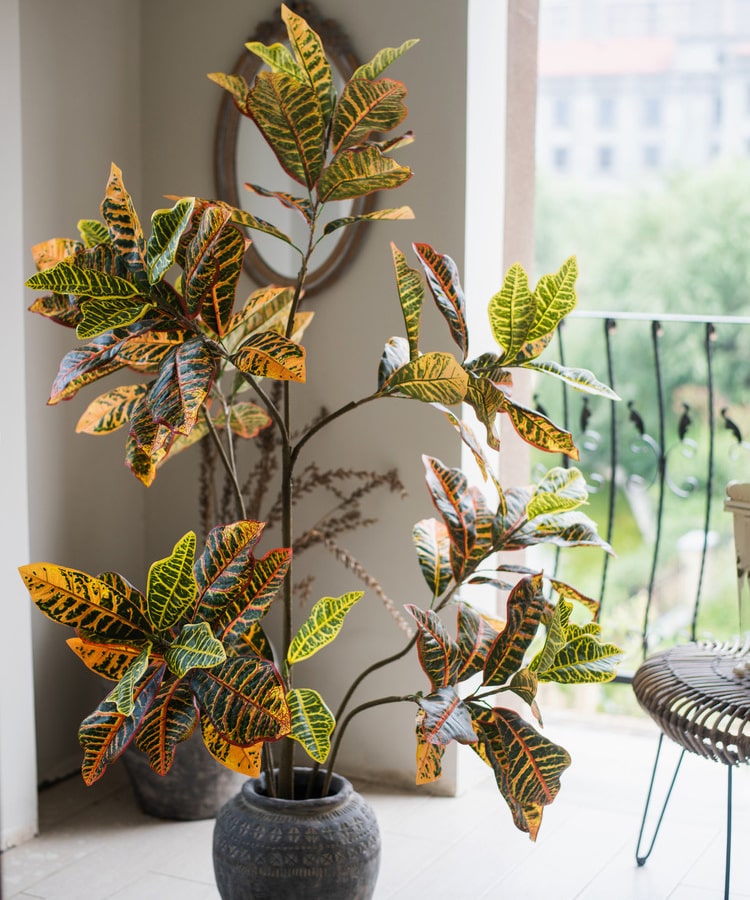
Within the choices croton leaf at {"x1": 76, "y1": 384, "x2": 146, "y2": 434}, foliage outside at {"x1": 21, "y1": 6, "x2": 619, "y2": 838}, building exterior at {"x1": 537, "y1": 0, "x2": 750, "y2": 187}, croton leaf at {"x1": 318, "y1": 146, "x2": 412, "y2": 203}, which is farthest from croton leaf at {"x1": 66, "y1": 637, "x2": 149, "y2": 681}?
building exterior at {"x1": 537, "y1": 0, "x2": 750, "y2": 187}

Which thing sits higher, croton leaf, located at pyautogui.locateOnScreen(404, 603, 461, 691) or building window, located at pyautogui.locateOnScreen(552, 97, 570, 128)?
building window, located at pyautogui.locateOnScreen(552, 97, 570, 128)

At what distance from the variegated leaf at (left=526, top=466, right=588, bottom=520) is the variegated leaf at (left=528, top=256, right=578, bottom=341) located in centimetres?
26

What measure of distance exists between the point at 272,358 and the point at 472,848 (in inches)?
54.0

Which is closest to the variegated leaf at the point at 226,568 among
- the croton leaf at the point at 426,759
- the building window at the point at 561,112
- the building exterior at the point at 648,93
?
the croton leaf at the point at 426,759

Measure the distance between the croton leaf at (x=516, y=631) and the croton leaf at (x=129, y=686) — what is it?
53cm

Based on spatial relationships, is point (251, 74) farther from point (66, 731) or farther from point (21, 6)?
point (66, 731)

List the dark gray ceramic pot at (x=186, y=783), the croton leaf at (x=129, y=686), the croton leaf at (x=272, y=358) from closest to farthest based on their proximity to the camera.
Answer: the croton leaf at (x=129, y=686) → the croton leaf at (x=272, y=358) → the dark gray ceramic pot at (x=186, y=783)

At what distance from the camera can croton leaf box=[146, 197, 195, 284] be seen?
1.41 meters

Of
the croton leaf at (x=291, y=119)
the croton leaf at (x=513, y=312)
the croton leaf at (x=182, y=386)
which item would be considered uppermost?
the croton leaf at (x=291, y=119)

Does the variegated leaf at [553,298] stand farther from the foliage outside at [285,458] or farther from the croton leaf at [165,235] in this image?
the croton leaf at [165,235]

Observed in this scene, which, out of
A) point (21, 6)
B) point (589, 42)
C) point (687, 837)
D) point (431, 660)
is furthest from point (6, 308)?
point (589, 42)

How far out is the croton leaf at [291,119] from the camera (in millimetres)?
1534

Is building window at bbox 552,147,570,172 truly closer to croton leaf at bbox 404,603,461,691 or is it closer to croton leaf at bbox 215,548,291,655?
croton leaf at bbox 404,603,461,691

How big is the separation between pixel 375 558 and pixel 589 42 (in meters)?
19.6
